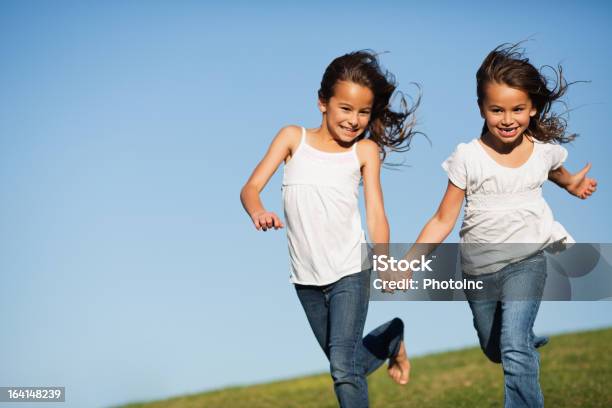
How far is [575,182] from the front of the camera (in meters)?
6.58

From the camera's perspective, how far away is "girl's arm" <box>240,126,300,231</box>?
604 centimetres

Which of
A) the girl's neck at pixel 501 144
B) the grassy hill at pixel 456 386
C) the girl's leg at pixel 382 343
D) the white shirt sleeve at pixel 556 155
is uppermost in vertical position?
the girl's neck at pixel 501 144

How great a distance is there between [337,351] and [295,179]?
123 centimetres

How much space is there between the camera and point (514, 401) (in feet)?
19.0

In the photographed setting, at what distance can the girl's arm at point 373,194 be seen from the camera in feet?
20.1

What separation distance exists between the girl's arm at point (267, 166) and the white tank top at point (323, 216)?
4.5 inches

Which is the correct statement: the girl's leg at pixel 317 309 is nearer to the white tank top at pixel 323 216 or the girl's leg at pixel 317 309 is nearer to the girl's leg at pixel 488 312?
the white tank top at pixel 323 216

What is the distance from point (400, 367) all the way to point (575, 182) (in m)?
1.99

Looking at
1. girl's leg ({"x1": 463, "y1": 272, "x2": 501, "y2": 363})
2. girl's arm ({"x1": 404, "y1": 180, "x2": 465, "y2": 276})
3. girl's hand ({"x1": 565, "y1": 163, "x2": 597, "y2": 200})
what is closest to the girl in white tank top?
girl's arm ({"x1": 404, "y1": 180, "x2": 465, "y2": 276})

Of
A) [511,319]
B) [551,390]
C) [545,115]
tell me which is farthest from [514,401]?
[551,390]

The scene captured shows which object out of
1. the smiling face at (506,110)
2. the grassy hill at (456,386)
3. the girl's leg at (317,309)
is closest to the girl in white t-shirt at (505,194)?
the smiling face at (506,110)

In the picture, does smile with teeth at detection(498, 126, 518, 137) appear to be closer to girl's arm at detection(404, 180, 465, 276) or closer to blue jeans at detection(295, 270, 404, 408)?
girl's arm at detection(404, 180, 465, 276)

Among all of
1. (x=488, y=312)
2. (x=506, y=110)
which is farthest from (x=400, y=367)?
(x=506, y=110)

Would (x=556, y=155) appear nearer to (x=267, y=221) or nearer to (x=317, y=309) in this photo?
(x=317, y=309)
